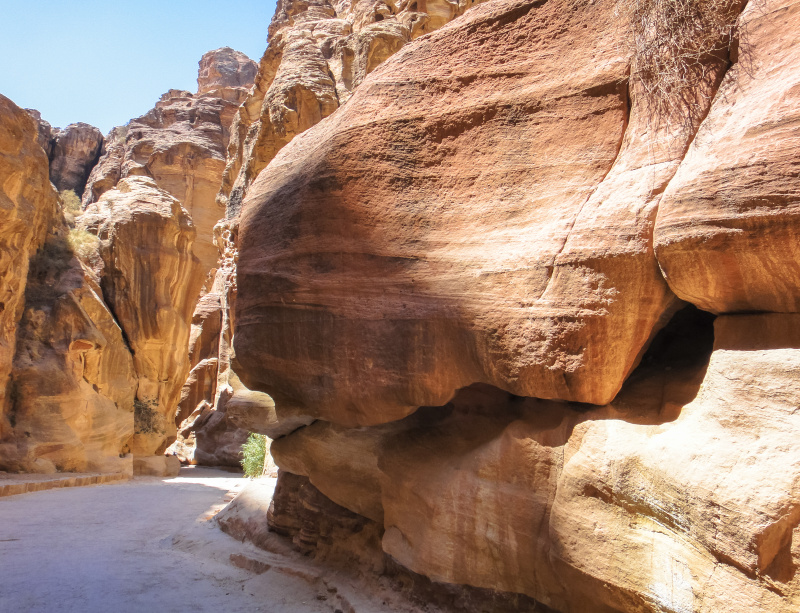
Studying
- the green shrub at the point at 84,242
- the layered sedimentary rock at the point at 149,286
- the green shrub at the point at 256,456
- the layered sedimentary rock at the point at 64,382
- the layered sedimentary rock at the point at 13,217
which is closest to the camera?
the green shrub at the point at 256,456

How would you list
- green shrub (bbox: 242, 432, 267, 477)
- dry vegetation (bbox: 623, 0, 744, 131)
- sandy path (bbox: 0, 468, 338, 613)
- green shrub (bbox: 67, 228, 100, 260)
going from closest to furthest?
dry vegetation (bbox: 623, 0, 744, 131) < sandy path (bbox: 0, 468, 338, 613) < green shrub (bbox: 242, 432, 267, 477) < green shrub (bbox: 67, 228, 100, 260)

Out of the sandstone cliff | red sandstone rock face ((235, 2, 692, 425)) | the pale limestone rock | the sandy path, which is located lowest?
the sandy path

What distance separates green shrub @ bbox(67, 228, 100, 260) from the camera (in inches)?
636

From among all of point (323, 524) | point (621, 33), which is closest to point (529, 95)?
point (621, 33)

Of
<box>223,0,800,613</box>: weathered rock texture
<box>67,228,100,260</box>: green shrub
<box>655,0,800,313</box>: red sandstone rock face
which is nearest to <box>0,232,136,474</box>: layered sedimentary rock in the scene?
<box>67,228,100,260</box>: green shrub

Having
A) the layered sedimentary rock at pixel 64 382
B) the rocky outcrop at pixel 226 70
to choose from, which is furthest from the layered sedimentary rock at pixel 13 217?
the rocky outcrop at pixel 226 70

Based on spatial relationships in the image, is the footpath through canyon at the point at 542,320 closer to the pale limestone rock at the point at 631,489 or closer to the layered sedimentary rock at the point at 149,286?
the pale limestone rock at the point at 631,489

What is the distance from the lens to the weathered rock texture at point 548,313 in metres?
2.66

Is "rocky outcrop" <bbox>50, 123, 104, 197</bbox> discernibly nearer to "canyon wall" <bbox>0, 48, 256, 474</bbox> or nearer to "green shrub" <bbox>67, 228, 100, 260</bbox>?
"canyon wall" <bbox>0, 48, 256, 474</bbox>

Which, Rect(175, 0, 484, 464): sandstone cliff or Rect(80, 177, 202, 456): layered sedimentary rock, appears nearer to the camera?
Rect(175, 0, 484, 464): sandstone cliff

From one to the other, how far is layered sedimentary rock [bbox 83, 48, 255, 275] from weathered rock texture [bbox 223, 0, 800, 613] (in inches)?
924

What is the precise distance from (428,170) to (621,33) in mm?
1509

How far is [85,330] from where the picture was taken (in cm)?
1361

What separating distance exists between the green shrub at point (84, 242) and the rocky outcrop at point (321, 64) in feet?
15.8
